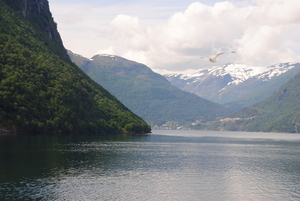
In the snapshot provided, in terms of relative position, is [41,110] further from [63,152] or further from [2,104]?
[63,152]

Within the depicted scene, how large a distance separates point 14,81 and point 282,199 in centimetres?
14953

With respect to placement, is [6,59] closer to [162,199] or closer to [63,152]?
[63,152]

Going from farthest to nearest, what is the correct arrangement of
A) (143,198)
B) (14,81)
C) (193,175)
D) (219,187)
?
(14,81) < (193,175) < (219,187) < (143,198)

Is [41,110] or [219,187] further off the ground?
[41,110]

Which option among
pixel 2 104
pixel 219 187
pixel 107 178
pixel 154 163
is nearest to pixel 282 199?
pixel 219 187

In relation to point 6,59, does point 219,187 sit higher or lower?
lower

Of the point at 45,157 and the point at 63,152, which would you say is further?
the point at 63,152

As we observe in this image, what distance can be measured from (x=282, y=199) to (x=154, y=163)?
4231 centimetres

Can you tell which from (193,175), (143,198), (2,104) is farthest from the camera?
(2,104)

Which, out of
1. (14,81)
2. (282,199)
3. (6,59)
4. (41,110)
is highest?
(6,59)

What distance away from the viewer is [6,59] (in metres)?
198

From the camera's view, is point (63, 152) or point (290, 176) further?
point (63, 152)

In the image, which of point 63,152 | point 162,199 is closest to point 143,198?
point 162,199

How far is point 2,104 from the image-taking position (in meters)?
162
